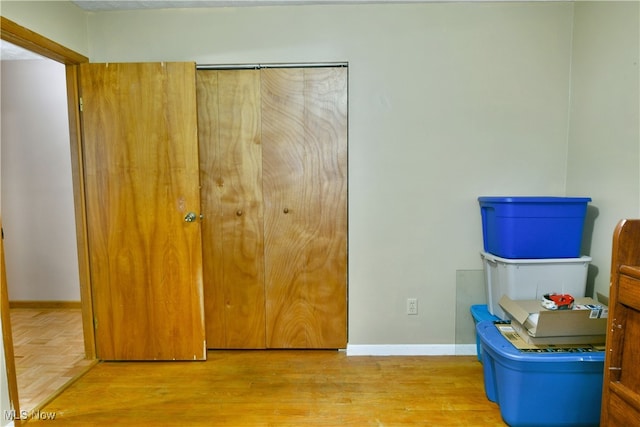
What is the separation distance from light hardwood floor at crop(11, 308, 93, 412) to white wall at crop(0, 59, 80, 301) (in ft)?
0.73

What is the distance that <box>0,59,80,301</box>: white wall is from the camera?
279cm

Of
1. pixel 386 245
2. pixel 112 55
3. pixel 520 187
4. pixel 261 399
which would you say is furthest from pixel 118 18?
pixel 520 187

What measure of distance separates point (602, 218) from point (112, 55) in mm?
2925

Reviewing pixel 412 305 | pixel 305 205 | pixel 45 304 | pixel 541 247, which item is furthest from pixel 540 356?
pixel 45 304

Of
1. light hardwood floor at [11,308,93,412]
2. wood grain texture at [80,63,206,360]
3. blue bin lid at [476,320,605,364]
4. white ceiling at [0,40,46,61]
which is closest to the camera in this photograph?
blue bin lid at [476,320,605,364]

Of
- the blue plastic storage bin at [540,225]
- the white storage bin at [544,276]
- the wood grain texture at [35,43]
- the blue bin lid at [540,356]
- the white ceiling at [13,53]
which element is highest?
the white ceiling at [13,53]

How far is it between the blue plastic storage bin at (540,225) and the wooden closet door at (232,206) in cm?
141

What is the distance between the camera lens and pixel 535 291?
1773 mm

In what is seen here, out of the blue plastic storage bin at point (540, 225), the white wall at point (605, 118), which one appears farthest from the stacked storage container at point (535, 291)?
the white wall at point (605, 118)

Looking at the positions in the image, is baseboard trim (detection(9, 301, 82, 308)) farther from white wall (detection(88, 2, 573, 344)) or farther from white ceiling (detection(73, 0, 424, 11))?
white ceiling (detection(73, 0, 424, 11))

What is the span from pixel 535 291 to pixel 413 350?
0.81 m

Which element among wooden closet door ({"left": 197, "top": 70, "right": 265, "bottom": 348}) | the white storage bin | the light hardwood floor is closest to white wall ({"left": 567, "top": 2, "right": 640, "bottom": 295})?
the white storage bin

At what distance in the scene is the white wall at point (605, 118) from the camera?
1.56 metres

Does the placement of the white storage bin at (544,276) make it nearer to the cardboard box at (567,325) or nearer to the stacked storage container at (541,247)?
the stacked storage container at (541,247)
